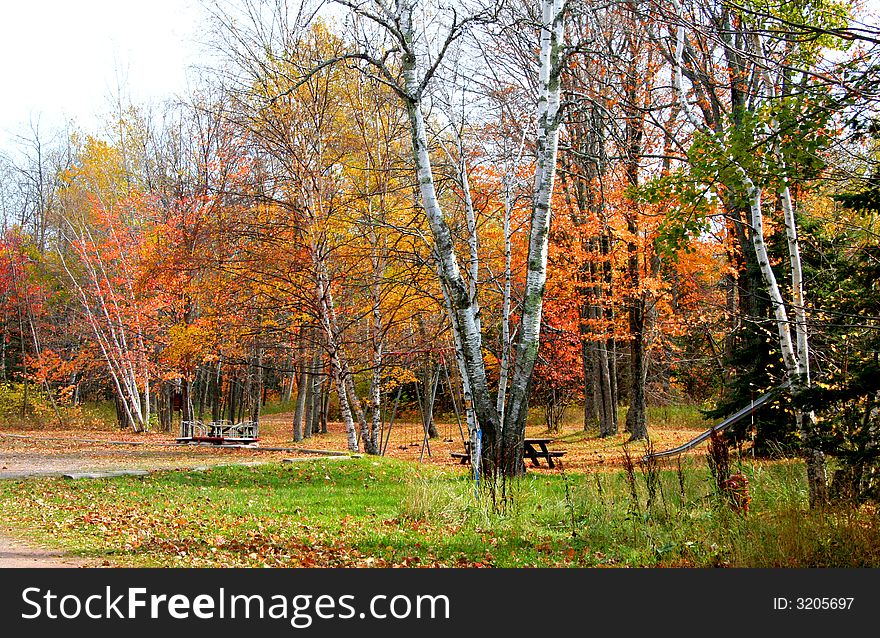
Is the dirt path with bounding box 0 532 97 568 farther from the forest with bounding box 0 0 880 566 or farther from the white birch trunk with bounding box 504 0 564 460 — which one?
the white birch trunk with bounding box 504 0 564 460

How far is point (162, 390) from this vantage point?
29719mm

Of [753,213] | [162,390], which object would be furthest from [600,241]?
[162,390]

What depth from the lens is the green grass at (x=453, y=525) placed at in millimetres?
5645

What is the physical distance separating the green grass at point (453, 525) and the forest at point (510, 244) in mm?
101

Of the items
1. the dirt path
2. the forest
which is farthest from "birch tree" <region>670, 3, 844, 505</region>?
the dirt path

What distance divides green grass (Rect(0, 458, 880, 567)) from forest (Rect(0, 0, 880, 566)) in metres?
0.10

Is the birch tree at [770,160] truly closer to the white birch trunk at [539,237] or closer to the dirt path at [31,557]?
the white birch trunk at [539,237]

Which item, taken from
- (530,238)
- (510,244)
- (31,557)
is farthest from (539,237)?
(31,557)

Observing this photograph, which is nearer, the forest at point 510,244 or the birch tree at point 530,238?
the forest at point 510,244

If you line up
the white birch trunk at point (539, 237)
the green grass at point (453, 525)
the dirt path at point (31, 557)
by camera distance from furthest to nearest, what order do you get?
1. the white birch trunk at point (539, 237)
2. the green grass at point (453, 525)
3. the dirt path at point (31, 557)

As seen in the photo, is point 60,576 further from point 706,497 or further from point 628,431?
point 628,431

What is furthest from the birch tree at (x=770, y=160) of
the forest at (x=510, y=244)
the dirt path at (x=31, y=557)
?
the dirt path at (x=31, y=557)

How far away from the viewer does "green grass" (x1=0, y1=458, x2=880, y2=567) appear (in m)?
5.64

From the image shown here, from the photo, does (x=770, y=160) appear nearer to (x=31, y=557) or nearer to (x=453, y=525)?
(x=453, y=525)
